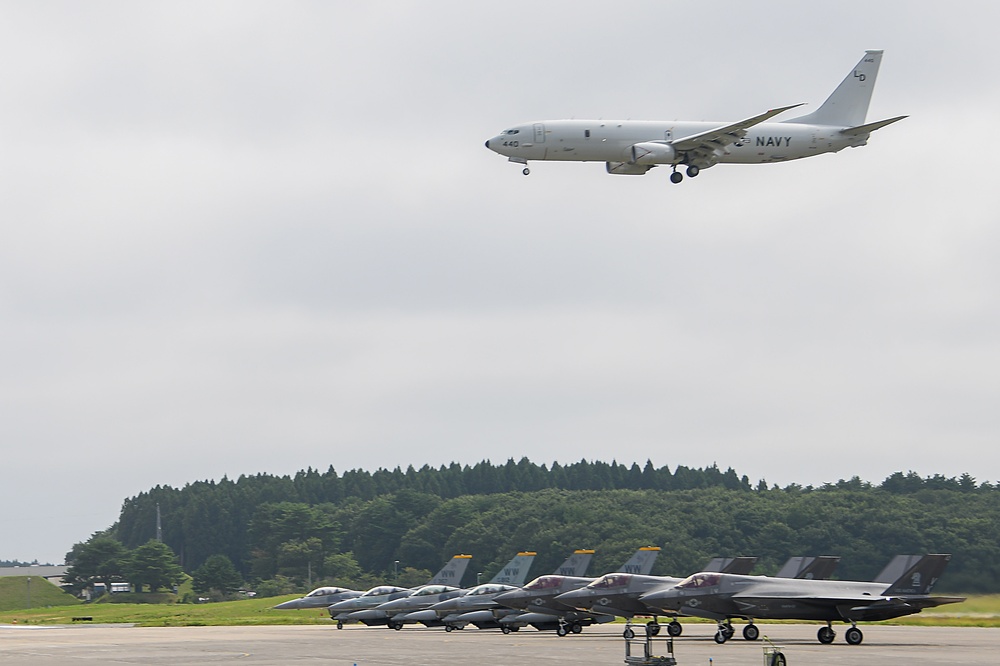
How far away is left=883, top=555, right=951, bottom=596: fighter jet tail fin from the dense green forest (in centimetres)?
584

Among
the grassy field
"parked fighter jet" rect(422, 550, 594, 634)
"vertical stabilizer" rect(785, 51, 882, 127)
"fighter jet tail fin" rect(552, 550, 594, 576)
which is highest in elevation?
"vertical stabilizer" rect(785, 51, 882, 127)

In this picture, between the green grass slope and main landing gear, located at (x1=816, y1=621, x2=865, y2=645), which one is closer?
main landing gear, located at (x1=816, y1=621, x2=865, y2=645)

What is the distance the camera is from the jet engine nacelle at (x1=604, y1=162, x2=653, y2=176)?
4988 cm

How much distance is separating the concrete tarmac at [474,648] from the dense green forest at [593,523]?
7423 millimetres

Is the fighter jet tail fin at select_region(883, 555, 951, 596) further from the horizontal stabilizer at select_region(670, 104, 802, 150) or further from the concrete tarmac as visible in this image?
the horizontal stabilizer at select_region(670, 104, 802, 150)

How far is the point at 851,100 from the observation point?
54.9 meters

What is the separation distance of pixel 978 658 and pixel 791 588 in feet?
34.5

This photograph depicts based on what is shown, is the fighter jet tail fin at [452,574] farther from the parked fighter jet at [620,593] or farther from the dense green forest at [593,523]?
the dense green forest at [593,523]

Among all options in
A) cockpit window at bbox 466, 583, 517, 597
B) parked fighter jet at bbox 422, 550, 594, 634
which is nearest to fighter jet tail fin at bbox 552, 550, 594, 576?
parked fighter jet at bbox 422, 550, 594, 634

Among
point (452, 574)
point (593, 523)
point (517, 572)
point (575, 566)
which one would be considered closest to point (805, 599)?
point (575, 566)

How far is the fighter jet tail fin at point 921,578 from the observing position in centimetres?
4175

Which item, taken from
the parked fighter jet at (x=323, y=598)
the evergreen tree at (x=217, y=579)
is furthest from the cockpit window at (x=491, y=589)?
the evergreen tree at (x=217, y=579)

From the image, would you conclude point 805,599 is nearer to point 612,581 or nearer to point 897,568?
point 897,568

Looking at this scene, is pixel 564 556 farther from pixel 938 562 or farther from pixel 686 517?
pixel 938 562
